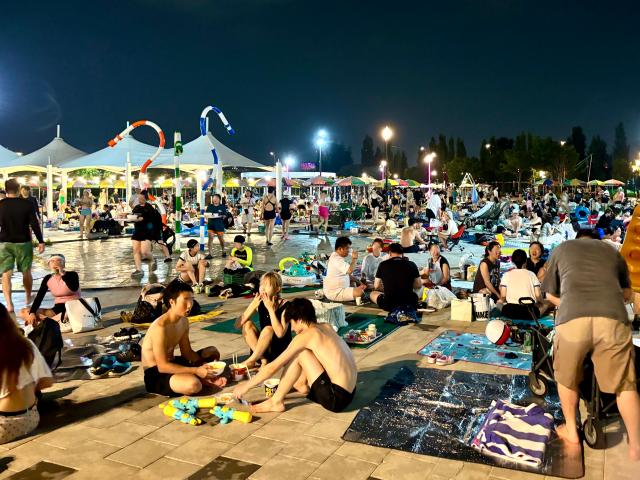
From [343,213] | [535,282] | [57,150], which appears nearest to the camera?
[535,282]

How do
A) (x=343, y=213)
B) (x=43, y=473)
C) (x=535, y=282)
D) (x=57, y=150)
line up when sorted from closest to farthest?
(x=43, y=473)
(x=535, y=282)
(x=343, y=213)
(x=57, y=150)

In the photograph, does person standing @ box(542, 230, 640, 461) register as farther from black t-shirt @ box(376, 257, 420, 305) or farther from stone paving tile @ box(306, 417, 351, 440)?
black t-shirt @ box(376, 257, 420, 305)

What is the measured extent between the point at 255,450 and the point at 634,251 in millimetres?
5208

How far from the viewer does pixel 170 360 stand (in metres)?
5.09

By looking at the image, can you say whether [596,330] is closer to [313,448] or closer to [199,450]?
[313,448]

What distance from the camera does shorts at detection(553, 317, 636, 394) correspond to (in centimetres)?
367

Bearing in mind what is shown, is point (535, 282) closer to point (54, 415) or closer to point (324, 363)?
point (324, 363)

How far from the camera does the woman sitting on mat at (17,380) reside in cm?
388

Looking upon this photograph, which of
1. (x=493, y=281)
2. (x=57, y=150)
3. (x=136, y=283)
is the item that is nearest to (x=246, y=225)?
(x=136, y=283)

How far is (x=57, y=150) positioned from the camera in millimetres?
39312

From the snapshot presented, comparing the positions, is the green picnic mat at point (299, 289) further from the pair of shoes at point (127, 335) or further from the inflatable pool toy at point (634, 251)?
the inflatable pool toy at point (634, 251)

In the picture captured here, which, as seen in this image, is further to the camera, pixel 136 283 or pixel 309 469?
pixel 136 283

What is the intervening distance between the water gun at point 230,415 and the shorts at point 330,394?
56cm

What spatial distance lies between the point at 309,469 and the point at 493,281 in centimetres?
570
